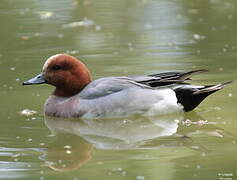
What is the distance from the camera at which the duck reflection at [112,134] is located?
27.2ft

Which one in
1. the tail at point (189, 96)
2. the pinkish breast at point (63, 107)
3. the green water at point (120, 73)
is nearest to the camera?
the green water at point (120, 73)

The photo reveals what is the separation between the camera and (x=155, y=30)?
49.9 ft

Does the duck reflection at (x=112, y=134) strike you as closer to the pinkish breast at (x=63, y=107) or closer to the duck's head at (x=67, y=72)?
the pinkish breast at (x=63, y=107)

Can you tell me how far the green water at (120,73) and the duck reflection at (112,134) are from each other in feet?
0.04

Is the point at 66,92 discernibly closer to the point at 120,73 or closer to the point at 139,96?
the point at 139,96

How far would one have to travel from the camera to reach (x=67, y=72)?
10375 millimetres

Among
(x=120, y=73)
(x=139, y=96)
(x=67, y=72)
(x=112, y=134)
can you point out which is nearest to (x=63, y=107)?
(x=67, y=72)

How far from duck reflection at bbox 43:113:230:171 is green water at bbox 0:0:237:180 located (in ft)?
0.04

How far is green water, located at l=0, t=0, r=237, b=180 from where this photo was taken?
7770 mm

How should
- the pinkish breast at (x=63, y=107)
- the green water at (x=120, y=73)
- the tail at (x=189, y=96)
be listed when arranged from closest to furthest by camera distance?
the green water at (x=120, y=73) < the tail at (x=189, y=96) < the pinkish breast at (x=63, y=107)

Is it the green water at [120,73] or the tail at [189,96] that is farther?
the tail at [189,96]

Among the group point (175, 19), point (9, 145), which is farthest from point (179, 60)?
point (9, 145)

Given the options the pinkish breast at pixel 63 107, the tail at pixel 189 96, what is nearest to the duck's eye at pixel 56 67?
the pinkish breast at pixel 63 107

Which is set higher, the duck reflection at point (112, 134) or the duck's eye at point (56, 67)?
the duck's eye at point (56, 67)
